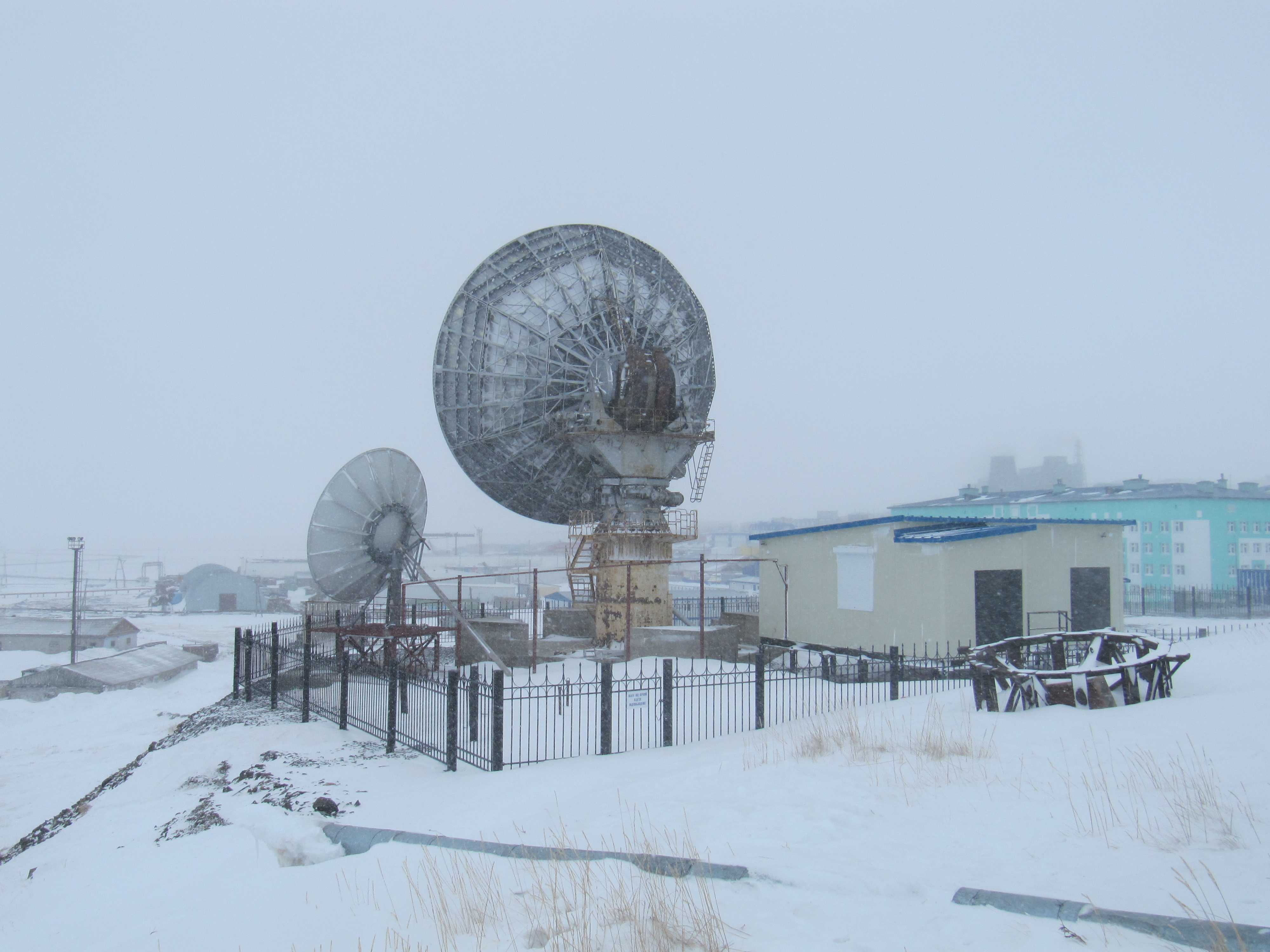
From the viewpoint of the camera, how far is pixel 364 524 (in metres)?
23.3

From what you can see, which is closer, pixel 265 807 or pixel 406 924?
pixel 406 924

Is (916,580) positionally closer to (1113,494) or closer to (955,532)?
(955,532)

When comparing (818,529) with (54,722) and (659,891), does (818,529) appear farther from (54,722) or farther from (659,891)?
(54,722)

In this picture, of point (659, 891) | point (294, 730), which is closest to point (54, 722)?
point (294, 730)

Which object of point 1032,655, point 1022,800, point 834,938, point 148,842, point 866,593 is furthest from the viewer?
point 866,593

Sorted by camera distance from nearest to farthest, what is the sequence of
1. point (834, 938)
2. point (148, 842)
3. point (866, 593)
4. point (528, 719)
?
point (834, 938) < point (148, 842) < point (528, 719) < point (866, 593)

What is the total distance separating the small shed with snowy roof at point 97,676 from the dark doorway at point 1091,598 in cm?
3387

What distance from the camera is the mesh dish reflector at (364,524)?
23000mm

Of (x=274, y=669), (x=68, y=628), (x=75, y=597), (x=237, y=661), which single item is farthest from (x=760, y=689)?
(x=68, y=628)

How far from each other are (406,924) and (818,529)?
20782 millimetres

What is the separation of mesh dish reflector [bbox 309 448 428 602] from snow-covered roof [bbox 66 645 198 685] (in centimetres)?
1404

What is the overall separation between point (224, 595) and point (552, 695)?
2540 inches

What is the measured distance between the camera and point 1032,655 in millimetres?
18391

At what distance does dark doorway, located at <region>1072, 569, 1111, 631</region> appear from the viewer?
2639 centimetres
